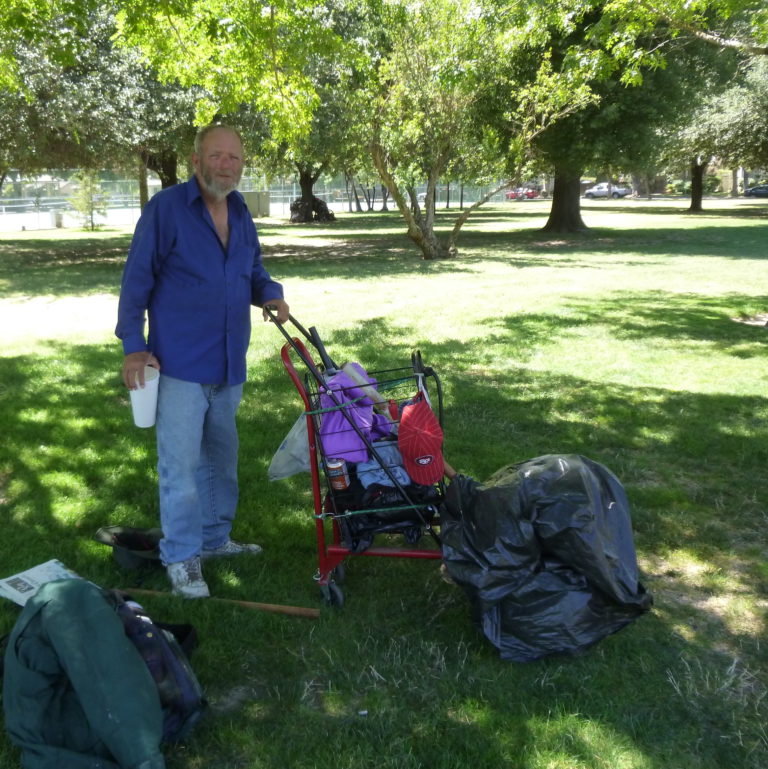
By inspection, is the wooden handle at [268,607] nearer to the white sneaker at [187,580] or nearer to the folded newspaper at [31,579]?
the white sneaker at [187,580]

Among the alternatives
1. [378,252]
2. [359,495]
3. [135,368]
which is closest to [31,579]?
[135,368]

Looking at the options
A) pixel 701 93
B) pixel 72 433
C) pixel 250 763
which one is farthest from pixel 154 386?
pixel 701 93

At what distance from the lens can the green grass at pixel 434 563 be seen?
8.35ft

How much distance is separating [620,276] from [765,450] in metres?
9.84

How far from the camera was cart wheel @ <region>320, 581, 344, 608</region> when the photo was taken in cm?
330

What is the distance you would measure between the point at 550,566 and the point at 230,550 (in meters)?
1.72

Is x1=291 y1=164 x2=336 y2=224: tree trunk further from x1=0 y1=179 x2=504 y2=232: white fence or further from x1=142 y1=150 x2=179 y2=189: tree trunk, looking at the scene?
x1=142 y1=150 x2=179 y2=189: tree trunk

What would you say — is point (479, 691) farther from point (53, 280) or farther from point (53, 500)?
point (53, 280)

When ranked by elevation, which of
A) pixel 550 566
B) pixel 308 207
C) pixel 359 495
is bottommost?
pixel 550 566

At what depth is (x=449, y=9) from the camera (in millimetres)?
14789

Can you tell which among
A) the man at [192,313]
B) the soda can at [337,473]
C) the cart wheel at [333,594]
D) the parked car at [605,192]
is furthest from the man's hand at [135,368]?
the parked car at [605,192]

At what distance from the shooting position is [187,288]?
10.4 feet

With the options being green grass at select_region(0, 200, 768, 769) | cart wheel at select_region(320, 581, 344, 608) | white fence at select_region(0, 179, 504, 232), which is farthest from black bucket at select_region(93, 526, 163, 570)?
white fence at select_region(0, 179, 504, 232)

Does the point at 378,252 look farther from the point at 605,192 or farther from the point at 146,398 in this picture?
the point at 605,192
